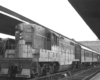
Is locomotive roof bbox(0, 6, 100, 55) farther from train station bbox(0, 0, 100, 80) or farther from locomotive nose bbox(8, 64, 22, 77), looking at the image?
locomotive nose bbox(8, 64, 22, 77)

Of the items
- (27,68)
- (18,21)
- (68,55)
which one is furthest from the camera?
(68,55)

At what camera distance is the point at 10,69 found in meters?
9.23

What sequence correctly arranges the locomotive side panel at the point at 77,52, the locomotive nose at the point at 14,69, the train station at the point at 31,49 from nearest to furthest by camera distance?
the locomotive nose at the point at 14,69
the train station at the point at 31,49
the locomotive side panel at the point at 77,52

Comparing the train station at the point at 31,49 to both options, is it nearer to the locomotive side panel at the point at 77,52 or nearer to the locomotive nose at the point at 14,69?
the locomotive nose at the point at 14,69

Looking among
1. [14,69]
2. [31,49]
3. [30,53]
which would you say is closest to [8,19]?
[31,49]

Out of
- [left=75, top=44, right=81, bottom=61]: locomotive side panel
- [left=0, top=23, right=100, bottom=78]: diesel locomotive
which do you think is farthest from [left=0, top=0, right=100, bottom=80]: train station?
[left=75, top=44, right=81, bottom=61]: locomotive side panel

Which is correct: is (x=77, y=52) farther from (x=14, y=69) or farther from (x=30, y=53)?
(x=14, y=69)

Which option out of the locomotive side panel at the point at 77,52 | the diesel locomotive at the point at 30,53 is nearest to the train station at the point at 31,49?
the diesel locomotive at the point at 30,53

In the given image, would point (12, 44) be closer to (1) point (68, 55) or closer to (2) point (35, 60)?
(2) point (35, 60)

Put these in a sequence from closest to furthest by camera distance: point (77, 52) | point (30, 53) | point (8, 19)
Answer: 1. point (30, 53)
2. point (8, 19)
3. point (77, 52)

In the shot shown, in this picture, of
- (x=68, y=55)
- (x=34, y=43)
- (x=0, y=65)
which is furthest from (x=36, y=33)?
(x=68, y=55)

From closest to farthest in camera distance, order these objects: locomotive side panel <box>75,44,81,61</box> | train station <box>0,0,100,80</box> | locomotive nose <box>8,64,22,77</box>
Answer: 1. locomotive nose <box>8,64,22,77</box>
2. train station <box>0,0,100,80</box>
3. locomotive side panel <box>75,44,81,61</box>

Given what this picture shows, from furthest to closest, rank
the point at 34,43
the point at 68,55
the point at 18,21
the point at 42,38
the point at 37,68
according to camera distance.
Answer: the point at 68,55 → the point at 18,21 → the point at 42,38 → the point at 34,43 → the point at 37,68

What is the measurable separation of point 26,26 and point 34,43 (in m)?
1.21
